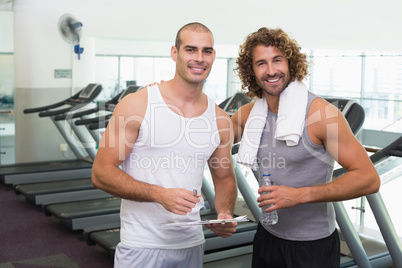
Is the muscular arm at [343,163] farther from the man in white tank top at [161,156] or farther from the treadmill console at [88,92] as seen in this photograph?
the treadmill console at [88,92]

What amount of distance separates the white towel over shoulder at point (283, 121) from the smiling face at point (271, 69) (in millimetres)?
36

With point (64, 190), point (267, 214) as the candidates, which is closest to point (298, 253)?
point (267, 214)

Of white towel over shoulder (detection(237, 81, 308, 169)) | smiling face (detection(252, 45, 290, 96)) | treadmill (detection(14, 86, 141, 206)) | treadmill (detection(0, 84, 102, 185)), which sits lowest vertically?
treadmill (detection(14, 86, 141, 206))

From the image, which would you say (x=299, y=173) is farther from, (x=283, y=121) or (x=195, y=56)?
(x=195, y=56)

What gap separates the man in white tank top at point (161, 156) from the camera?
195 centimetres

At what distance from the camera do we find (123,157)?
1.96 metres

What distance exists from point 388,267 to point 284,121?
7.35 ft

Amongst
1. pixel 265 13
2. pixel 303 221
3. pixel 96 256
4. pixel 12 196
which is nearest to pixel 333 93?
pixel 265 13

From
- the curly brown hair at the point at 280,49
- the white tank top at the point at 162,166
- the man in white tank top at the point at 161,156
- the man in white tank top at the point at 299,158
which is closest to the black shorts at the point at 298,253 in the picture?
the man in white tank top at the point at 299,158

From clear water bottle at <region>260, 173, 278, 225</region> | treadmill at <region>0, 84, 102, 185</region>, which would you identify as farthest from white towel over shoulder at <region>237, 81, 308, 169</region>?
treadmill at <region>0, 84, 102, 185</region>

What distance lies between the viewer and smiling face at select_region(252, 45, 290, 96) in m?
1.98

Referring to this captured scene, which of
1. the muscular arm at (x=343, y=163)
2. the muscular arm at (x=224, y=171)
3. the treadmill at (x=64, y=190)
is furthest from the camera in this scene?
the treadmill at (x=64, y=190)

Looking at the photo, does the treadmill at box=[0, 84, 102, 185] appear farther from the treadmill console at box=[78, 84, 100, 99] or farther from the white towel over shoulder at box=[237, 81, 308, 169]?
the white towel over shoulder at box=[237, 81, 308, 169]

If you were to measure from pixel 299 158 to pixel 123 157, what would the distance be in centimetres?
67
